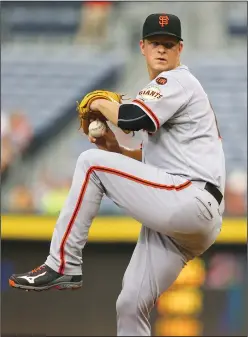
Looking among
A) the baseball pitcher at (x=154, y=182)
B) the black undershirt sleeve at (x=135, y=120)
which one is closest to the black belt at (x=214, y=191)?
the baseball pitcher at (x=154, y=182)

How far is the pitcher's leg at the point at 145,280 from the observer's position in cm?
251

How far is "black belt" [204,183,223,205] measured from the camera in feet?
7.99

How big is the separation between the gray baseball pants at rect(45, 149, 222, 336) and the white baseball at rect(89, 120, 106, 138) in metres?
0.06

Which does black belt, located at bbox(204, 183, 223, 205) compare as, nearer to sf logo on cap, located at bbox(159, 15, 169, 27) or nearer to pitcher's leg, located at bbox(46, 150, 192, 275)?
pitcher's leg, located at bbox(46, 150, 192, 275)

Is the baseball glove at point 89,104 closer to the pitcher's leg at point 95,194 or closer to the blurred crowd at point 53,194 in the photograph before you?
the pitcher's leg at point 95,194

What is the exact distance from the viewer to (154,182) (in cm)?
238

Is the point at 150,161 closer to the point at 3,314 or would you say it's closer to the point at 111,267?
the point at 111,267

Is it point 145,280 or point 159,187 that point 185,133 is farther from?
point 145,280

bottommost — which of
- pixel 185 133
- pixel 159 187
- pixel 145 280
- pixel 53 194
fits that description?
pixel 53 194

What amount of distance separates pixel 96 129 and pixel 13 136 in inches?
151

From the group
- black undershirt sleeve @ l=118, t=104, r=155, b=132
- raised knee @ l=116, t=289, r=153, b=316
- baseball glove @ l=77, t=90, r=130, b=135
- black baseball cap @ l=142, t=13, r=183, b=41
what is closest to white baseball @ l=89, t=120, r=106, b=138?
baseball glove @ l=77, t=90, r=130, b=135

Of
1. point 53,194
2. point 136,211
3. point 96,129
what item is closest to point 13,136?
point 53,194

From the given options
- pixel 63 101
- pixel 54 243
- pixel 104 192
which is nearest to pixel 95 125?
pixel 104 192

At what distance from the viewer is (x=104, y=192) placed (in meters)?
2.46
